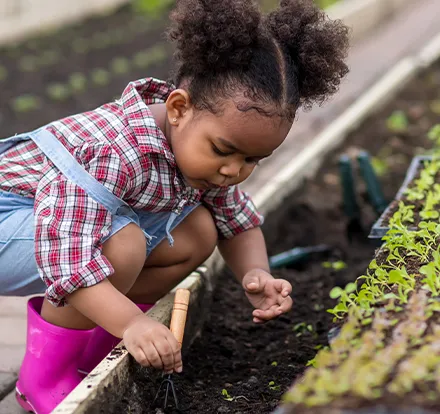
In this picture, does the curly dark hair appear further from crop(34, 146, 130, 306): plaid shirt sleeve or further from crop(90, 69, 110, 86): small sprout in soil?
crop(90, 69, 110, 86): small sprout in soil

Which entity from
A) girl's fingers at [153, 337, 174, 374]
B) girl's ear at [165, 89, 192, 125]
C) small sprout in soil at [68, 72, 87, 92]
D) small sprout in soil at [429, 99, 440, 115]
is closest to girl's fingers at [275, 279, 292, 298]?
girl's fingers at [153, 337, 174, 374]

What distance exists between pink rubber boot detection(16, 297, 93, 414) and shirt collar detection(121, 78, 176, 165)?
0.62 metres

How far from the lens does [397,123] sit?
223 inches

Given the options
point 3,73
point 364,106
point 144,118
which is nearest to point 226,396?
point 144,118

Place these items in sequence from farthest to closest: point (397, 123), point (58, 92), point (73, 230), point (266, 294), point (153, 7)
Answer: point (153, 7) → point (58, 92) → point (397, 123) → point (266, 294) → point (73, 230)

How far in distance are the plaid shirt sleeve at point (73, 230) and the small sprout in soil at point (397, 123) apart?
3.48 metres

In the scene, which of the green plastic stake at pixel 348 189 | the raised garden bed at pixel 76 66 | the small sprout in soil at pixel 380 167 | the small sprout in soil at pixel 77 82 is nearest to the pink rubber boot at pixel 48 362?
the green plastic stake at pixel 348 189

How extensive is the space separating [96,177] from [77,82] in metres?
4.57

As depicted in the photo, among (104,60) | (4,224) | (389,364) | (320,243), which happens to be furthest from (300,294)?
(104,60)

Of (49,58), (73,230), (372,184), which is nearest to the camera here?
(73,230)

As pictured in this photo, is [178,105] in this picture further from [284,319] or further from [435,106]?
[435,106]


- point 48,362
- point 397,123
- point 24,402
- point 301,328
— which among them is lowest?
point 397,123

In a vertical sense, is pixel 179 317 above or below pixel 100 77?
above

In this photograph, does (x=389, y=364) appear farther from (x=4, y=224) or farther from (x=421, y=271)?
(x=4, y=224)
